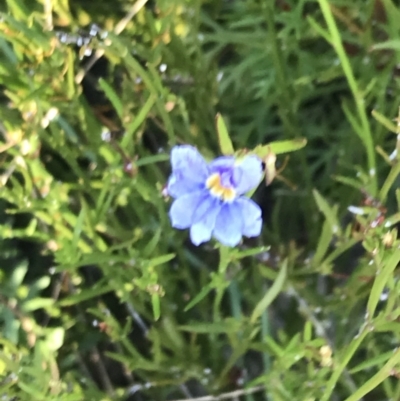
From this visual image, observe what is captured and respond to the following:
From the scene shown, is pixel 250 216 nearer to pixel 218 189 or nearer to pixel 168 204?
pixel 218 189

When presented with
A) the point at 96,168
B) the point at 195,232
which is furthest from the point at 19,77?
the point at 195,232

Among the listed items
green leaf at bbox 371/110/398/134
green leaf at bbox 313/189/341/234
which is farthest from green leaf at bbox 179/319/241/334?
green leaf at bbox 371/110/398/134

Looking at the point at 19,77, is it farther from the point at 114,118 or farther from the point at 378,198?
the point at 378,198

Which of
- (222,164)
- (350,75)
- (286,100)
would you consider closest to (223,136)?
(222,164)

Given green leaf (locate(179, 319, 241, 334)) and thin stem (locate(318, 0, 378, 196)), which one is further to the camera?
green leaf (locate(179, 319, 241, 334))

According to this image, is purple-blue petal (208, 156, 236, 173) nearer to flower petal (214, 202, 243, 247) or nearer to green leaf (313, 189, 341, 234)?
flower petal (214, 202, 243, 247)

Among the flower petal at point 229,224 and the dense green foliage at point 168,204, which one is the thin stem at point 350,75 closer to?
the dense green foliage at point 168,204

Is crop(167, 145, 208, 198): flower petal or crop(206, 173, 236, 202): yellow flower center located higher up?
crop(167, 145, 208, 198): flower petal
